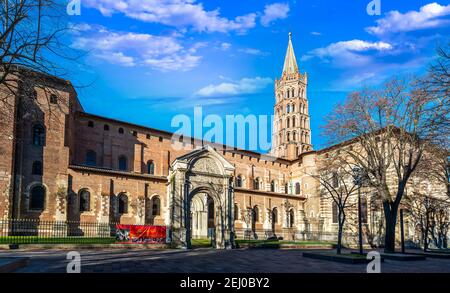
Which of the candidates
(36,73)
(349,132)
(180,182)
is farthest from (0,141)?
(349,132)

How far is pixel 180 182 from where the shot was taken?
84.0ft

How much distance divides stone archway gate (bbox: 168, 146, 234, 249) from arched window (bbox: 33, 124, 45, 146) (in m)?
13.7

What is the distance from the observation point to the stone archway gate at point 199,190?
2511 centimetres

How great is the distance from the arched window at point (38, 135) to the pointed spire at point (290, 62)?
55043 mm

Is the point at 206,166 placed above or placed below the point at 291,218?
above

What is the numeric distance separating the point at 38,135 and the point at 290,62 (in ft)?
189

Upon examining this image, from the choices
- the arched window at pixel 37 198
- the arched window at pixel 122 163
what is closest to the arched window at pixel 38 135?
the arched window at pixel 37 198

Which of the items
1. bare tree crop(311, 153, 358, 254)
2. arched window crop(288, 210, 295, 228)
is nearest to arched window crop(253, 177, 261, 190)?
arched window crop(288, 210, 295, 228)

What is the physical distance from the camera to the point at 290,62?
3081 inches

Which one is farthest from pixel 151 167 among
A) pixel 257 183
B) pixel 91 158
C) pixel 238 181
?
pixel 257 183

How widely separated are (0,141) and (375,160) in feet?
95.0

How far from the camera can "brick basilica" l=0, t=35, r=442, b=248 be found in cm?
2691

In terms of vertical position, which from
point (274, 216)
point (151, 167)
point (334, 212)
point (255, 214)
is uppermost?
point (151, 167)

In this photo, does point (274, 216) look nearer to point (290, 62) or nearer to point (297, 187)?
point (297, 187)
